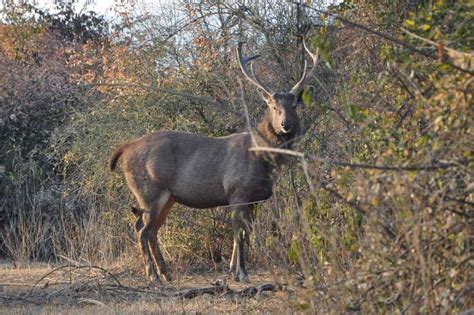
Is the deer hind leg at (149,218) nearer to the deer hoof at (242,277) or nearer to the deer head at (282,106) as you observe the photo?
the deer hoof at (242,277)

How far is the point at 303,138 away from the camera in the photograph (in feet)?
39.3

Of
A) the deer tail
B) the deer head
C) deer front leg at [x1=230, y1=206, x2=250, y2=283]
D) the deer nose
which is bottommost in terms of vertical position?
deer front leg at [x1=230, y1=206, x2=250, y2=283]

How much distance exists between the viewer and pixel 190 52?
13.8 m

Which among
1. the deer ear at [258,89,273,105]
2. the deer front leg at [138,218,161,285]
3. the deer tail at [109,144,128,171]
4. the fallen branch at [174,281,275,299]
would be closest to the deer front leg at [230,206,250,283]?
the deer front leg at [138,218,161,285]

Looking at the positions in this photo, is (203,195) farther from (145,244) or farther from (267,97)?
(267,97)

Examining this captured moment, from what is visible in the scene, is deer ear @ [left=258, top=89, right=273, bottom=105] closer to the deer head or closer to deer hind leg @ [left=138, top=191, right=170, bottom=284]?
the deer head

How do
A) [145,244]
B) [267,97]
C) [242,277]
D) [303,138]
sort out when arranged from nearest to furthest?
[242,277], [267,97], [145,244], [303,138]

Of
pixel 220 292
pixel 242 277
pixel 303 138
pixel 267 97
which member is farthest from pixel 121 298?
pixel 303 138

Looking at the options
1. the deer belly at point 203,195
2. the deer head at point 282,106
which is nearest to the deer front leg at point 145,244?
the deer belly at point 203,195

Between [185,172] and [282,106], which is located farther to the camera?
[185,172]

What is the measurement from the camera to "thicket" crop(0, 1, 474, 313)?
529cm

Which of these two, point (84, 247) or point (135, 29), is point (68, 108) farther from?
point (84, 247)

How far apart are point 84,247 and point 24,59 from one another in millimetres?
8941

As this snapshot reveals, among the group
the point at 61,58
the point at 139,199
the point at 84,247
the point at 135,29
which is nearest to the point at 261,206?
the point at 139,199
